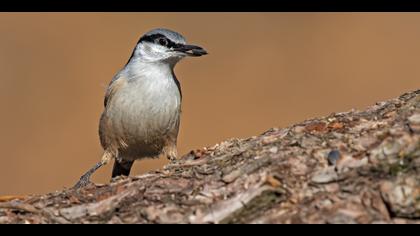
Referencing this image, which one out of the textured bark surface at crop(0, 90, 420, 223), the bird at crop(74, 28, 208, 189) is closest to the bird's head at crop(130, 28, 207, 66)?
the bird at crop(74, 28, 208, 189)

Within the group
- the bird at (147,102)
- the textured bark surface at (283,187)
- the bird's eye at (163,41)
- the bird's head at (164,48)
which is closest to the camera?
the textured bark surface at (283,187)

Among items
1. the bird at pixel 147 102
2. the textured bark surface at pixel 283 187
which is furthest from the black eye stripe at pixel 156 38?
the textured bark surface at pixel 283 187

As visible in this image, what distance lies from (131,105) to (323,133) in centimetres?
299

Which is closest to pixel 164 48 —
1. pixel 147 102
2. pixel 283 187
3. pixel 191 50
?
pixel 191 50

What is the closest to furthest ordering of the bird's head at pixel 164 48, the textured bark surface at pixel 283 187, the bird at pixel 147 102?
the textured bark surface at pixel 283 187 < the bird at pixel 147 102 < the bird's head at pixel 164 48

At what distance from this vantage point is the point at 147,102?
914 centimetres

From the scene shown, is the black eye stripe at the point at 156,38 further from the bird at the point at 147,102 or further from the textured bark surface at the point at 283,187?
the textured bark surface at the point at 283,187

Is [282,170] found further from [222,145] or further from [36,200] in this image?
[36,200]

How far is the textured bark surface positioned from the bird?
78.6 inches

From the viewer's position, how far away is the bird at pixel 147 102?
9164 millimetres

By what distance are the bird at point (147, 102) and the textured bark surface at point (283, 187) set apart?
2.00 metres

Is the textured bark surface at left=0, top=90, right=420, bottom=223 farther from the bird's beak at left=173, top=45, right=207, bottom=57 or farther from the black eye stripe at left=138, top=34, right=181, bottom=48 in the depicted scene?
the black eye stripe at left=138, top=34, right=181, bottom=48

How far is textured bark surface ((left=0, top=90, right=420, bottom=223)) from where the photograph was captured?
5.74 metres
